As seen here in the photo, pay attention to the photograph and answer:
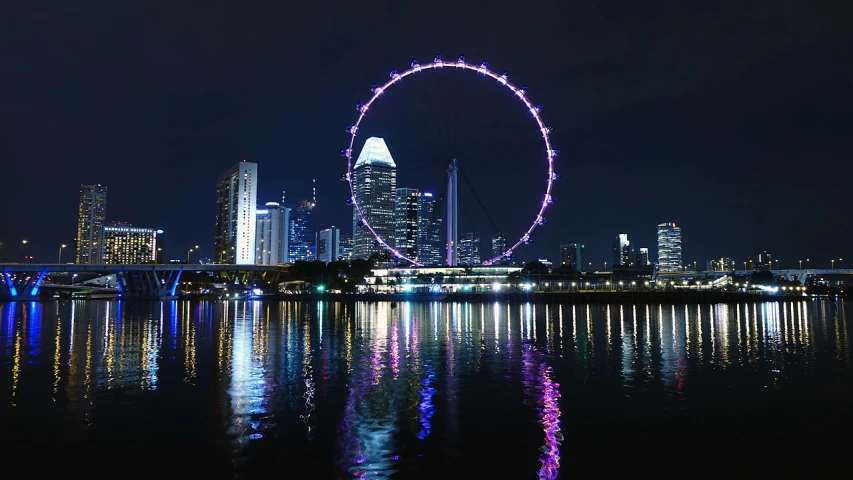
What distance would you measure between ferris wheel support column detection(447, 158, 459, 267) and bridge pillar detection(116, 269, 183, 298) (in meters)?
83.5

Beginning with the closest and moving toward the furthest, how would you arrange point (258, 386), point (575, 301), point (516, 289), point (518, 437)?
point (518, 437) < point (258, 386) < point (575, 301) < point (516, 289)

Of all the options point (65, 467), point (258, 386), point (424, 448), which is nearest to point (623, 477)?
point (424, 448)

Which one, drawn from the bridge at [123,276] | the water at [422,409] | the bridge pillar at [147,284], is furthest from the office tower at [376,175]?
the water at [422,409]

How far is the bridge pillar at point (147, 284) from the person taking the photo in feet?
488

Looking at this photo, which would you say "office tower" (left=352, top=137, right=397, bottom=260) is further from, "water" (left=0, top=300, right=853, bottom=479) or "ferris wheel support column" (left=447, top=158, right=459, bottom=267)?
"water" (left=0, top=300, right=853, bottom=479)

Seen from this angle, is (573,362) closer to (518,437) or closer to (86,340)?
(518,437)

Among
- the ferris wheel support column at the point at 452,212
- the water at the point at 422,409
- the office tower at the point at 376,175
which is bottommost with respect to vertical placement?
the water at the point at 422,409

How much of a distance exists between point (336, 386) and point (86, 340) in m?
24.1

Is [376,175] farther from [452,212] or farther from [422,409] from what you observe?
[422,409]

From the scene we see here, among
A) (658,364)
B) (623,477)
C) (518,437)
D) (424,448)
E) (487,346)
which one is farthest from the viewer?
(487,346)

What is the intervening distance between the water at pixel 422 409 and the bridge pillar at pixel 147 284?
410 feet

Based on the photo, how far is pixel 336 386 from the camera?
2041cm

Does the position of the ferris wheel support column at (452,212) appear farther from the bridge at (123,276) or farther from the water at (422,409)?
the bridge at (123,276)

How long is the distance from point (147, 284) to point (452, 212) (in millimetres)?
104559
